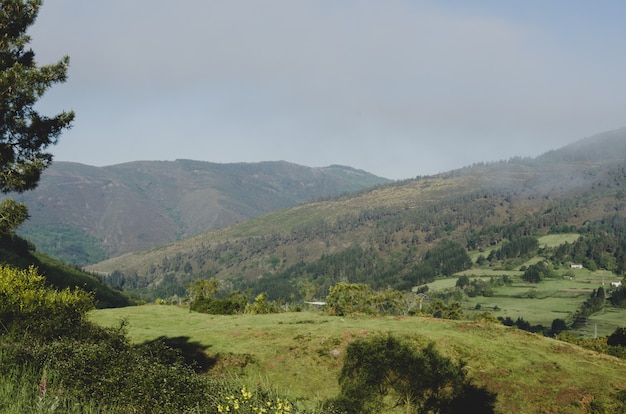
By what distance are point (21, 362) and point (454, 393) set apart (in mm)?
32696

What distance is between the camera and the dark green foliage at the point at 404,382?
3575 cm

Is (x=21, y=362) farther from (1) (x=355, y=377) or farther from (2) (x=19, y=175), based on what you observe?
(1) (x=355, y=377)

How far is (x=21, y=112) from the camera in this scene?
73.3 feet

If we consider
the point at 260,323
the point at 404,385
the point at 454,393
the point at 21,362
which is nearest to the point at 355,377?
the point at 404,385

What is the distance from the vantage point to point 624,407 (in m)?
34.0

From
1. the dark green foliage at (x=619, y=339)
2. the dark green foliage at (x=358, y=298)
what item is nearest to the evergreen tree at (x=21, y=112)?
the dark green foliage at (x=619, y=339)

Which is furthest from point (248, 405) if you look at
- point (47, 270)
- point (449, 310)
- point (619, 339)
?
point (47, 270)

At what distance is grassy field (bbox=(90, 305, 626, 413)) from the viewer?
1485 inches

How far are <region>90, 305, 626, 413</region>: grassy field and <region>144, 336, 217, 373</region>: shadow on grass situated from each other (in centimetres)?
51

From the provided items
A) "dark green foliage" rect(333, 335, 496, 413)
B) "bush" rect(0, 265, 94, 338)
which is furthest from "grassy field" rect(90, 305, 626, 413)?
"bush" rect(0, 265, 94, 338)

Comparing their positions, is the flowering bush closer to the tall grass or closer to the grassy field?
the tall grass

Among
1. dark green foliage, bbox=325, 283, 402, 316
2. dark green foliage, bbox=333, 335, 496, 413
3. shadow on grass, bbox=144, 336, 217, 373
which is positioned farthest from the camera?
dark green foliage, bbox=325, 283, 402, 316

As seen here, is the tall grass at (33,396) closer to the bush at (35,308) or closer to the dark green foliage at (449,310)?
the bush at (35,308)

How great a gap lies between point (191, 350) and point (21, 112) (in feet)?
86.8
